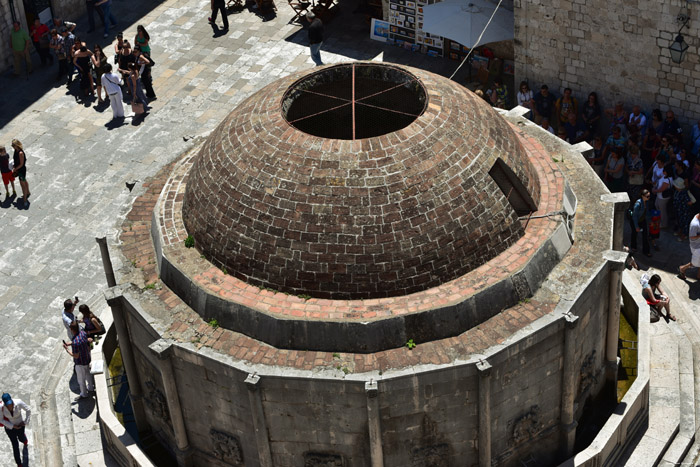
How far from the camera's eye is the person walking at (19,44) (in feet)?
141

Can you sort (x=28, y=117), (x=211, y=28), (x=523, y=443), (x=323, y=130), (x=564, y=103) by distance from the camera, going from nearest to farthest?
1. (x=523, y=443)
2. (x=323, y=130)
3. (x=564, y=103)
4. (x=28, y=117)
5. (x=211, y=28)

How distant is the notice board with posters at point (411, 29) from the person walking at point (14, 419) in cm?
2059

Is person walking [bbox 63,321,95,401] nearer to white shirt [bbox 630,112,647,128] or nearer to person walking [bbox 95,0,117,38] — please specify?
white shirt [bbox 630,112,647,128]

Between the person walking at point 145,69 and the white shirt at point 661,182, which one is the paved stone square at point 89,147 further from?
the white shirt at point 661,182

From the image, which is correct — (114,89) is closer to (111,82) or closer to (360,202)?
(111,82)

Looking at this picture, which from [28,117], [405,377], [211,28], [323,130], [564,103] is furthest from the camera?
[211,28]

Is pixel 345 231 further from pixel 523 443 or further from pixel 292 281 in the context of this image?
pixel 523 443

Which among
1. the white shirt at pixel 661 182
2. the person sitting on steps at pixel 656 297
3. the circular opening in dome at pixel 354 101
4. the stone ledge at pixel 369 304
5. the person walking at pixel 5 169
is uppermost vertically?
the circular opening in dome at pixel 354 101

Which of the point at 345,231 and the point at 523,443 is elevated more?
the point at 345,231

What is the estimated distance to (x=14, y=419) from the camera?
1136 inches

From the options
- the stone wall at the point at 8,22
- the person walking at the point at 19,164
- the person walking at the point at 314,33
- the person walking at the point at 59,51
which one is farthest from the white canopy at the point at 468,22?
the stone wall at the point at 8,22

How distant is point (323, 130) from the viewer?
98.2 feet

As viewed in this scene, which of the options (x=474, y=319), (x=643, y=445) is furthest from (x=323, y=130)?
(x=643, y=445)

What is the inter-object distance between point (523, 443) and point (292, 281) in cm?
661
